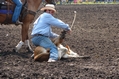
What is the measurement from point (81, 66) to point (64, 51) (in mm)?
1251

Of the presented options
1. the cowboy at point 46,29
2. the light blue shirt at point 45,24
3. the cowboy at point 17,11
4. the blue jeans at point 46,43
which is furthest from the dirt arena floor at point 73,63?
the cowboy at point 17,11

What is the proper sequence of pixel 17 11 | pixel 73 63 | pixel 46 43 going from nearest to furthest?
pixel 73 63, pixel 46 43, pixel 17 11

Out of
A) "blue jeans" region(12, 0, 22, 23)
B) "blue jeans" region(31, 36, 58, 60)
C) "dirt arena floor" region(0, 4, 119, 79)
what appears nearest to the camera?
"dirt arena floor" region(0, 4, 119, 79)

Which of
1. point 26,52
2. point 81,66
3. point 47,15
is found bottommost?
point 26,52

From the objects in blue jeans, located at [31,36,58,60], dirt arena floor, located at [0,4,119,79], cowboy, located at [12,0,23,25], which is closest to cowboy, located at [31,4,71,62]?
blue jeans, located at [31,36,58,60]

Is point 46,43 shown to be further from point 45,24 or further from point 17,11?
point 17,11

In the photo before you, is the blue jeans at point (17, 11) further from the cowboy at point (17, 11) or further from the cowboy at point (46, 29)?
the cowboy at point (46, 29)

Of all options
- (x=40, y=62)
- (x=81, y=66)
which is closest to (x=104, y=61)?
(x=81, y=66)

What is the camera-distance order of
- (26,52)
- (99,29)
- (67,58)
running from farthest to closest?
(99,29) → (26,52) → (67,58)

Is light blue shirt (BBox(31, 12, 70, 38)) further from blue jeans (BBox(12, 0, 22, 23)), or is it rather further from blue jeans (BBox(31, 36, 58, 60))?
blue jeans (BBox(12, 0, 22, 23))

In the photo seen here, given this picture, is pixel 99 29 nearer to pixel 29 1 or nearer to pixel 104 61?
pixel 29 1

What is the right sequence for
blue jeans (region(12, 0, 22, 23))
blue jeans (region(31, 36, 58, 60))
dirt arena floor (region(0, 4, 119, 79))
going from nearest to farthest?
dirt arena floor (region(0, 4, 119, 79)) < blue jeans (region(31, 36, 58, 60)) < blue jeans (region(12, 0, 22, 23))

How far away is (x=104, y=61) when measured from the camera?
966 cm

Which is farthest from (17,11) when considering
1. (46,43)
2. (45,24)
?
(46,43)
